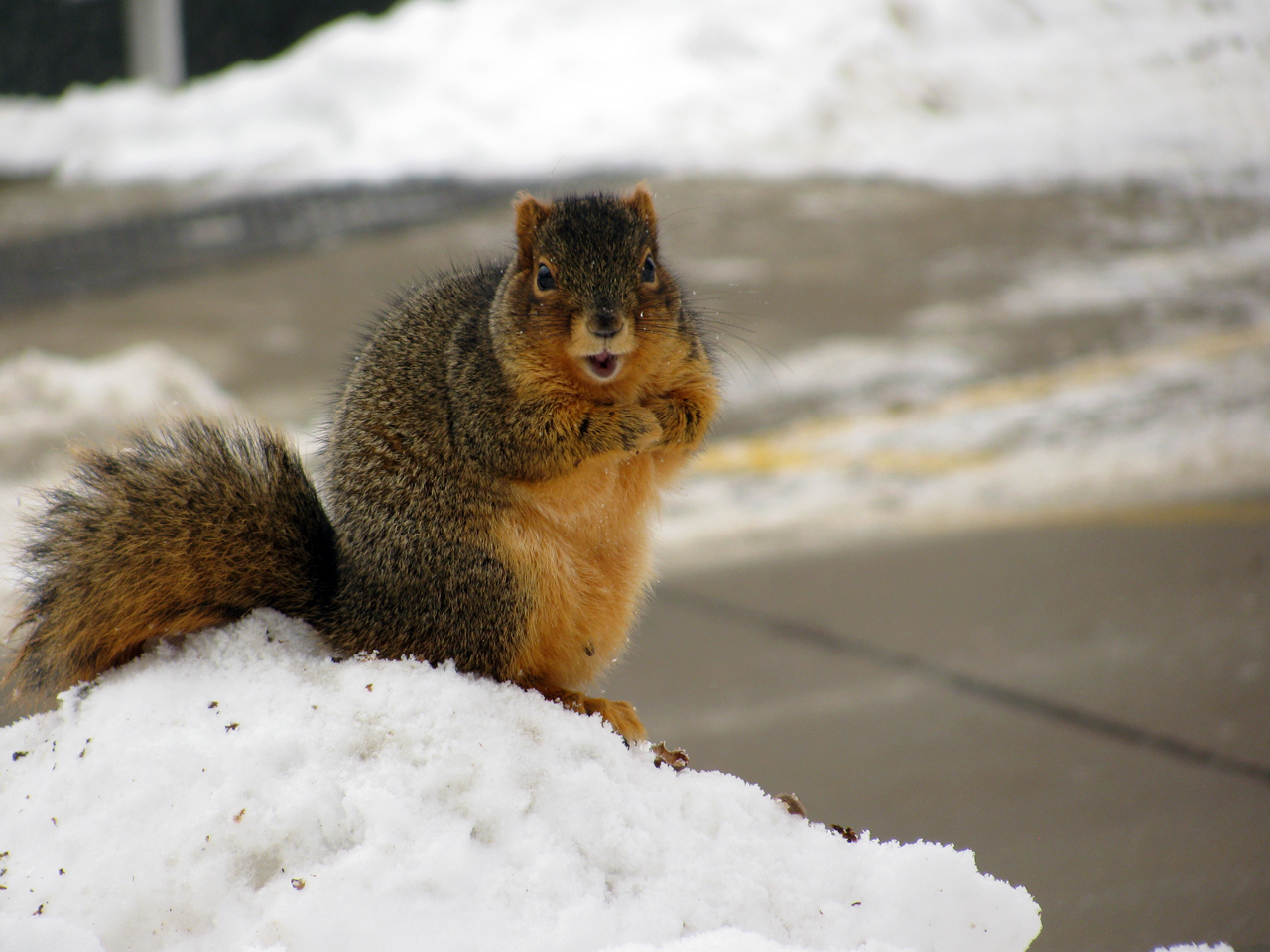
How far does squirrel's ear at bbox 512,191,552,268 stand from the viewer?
7.10 feet

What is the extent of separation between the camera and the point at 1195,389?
588cm

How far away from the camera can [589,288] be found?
2.03m

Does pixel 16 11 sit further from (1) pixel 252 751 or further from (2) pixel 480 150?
(1) pixel 252 751

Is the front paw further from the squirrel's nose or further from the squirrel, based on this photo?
the squirrel's nose

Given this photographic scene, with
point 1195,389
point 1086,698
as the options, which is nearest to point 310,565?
point 1086,698

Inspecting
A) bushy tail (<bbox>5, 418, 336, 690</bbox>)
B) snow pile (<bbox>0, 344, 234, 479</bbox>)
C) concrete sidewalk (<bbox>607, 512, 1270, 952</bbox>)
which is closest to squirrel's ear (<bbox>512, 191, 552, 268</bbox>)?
bushy tail (<bbox>5, 418, 336, 690</bbox>)

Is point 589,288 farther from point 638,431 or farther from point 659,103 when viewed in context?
point 659,103

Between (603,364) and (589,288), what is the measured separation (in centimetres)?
13

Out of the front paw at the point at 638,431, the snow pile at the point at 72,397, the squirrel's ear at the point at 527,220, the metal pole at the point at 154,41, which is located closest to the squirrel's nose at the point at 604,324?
the front paw at the point at 638,431

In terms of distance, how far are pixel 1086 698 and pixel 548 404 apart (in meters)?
2.25

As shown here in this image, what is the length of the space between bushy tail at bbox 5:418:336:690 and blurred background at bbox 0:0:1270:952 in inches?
9.5

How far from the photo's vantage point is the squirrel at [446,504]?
1.95 meters

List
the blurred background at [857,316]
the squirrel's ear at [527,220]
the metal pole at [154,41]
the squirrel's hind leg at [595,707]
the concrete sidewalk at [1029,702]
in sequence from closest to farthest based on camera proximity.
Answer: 1. the squirrel's hind leg at [595,707]
2. the squirrel's ear at [527,220]
3. the concrete sidewalk at [1029,702]
4. the blurred background at [857,316]
5. the metal pole at [154,41]

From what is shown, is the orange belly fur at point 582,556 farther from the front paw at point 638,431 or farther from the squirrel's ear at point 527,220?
the squirrel's ear at point 527,220
